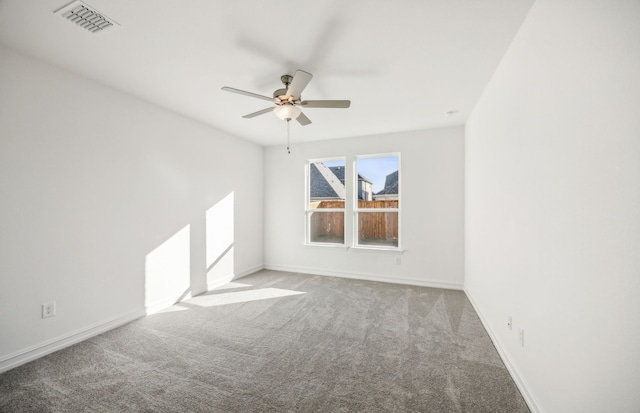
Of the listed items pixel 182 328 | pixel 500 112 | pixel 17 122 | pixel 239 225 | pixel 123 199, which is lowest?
pixel 182 328

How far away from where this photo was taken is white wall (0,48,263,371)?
6.74 feet

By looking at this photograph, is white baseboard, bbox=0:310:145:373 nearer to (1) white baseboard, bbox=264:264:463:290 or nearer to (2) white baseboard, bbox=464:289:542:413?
(1) white baseboard, bbox=264:264:463:290

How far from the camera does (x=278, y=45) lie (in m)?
2.01

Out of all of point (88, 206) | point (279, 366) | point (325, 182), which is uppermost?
point (325, 182)

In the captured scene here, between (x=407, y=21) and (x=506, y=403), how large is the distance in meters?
2.69

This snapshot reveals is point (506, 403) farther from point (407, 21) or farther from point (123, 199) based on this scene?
point (123, 199)

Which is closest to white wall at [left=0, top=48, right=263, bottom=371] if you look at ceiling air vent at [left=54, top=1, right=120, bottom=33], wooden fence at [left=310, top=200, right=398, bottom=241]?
Answer: ceiling air vent at [left=54, top=1, right=120, bottom=33]

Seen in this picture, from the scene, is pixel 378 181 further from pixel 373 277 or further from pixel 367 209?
pixel 373 277

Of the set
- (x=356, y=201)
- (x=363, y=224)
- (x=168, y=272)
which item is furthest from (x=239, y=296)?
(x=356, y=201)

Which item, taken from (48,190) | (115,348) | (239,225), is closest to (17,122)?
(48,190)

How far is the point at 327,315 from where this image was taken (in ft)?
9.92

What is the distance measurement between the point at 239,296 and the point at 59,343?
6.05 ft

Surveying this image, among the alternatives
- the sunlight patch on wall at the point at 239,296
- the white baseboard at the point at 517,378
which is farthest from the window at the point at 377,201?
the white baseboard at the point at 517,378

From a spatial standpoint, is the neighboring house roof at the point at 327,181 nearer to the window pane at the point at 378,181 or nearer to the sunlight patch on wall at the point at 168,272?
the window pane at the point at 378,181
